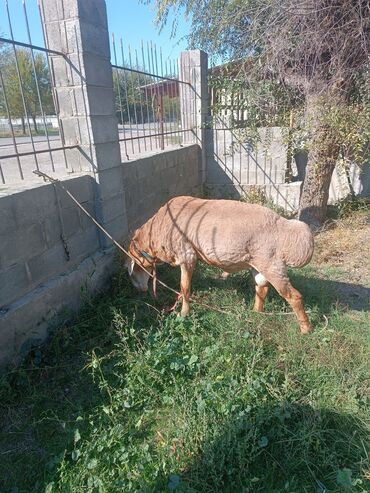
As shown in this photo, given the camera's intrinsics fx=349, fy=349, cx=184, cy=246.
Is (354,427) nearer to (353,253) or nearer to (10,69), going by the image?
(353,253)

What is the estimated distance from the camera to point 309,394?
266 cm

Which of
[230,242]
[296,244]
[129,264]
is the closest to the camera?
[296,244]

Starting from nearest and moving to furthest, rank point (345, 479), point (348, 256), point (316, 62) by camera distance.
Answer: point (345, 479) < point (348, 256) < point (316, 62)

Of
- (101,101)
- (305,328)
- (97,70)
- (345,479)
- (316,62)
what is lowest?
(305,328)

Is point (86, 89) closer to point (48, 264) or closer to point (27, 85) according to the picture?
point (27, 85)

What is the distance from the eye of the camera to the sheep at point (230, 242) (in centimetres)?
348

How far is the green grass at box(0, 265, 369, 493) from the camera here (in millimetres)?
2184

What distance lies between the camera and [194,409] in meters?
2.56

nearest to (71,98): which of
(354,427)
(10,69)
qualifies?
(10,69)

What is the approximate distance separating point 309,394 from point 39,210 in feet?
9.54

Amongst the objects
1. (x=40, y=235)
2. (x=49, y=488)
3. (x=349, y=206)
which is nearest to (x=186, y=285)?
(x=40, y=235)

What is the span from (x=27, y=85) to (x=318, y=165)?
4.86 metres

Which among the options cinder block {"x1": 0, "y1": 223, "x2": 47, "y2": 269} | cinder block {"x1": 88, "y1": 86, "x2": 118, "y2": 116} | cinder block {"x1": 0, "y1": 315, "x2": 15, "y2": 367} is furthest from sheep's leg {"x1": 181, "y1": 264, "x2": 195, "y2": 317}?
cinder block {"x1": 88, "y1": 86, "x2": 118, "y2": 116}

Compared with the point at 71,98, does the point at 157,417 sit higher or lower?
lower
